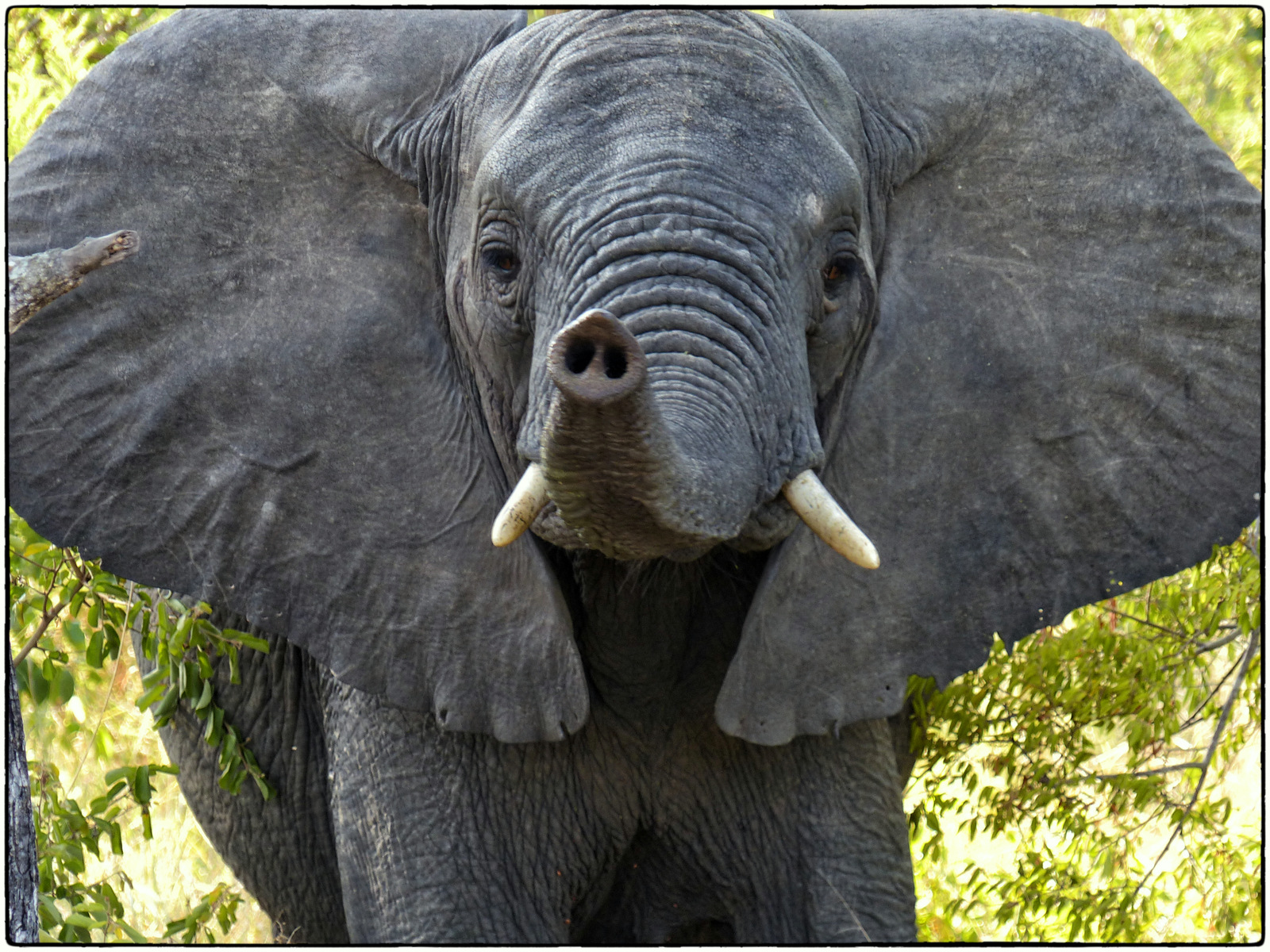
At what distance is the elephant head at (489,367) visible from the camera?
3273 millimetres

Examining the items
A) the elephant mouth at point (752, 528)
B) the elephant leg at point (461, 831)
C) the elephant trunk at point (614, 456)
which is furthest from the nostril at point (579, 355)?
the elephant leg at point (461, 831)

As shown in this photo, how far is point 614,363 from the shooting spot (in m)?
2.42

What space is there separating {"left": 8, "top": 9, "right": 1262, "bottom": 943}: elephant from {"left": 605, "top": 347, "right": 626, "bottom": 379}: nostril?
0.71m

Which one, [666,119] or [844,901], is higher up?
[666,119]

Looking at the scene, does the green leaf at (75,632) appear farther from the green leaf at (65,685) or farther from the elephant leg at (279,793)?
the elephant leg at (279,793)

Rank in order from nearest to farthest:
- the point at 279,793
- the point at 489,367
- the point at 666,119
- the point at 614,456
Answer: the point at 614,456 → the point at 666,119 → the point at 489,367 → the point at 279,793

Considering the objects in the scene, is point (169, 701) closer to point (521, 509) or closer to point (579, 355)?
point (521, 509)

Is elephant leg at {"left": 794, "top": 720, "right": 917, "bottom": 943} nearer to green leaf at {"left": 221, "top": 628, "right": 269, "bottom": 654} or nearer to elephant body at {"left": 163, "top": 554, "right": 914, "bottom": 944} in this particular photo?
elephant body at {"left": 163, "top": 554, "right": 914, "bottom": 944}

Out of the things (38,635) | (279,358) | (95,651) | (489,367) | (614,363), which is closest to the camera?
(614,363)

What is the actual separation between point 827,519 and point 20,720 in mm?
1239

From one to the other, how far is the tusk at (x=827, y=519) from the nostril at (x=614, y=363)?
1.80 feet

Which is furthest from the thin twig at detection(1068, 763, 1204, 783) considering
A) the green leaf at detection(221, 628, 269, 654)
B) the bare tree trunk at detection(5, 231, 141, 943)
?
the bare tree trunk at detection(5, 231, 141, 943)

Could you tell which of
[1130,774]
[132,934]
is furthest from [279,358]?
[1130,774]

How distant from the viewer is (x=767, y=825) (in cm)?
352
